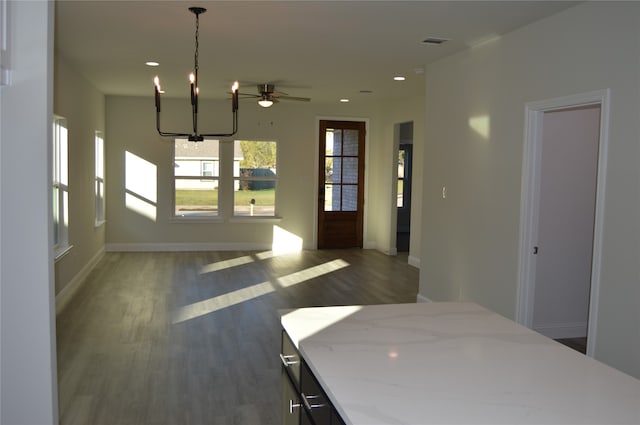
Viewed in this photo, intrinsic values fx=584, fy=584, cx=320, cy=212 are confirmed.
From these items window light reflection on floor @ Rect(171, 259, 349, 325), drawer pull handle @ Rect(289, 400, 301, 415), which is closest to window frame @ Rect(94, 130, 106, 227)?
window light reflection on floor @ Rect(171, 259, 349, 325)

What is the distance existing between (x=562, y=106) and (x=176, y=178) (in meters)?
7.05

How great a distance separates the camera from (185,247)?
32.4 ft

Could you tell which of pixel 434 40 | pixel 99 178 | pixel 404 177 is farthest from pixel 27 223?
pixel 404 177

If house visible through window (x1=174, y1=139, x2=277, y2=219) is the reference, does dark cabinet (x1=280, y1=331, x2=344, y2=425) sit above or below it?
below

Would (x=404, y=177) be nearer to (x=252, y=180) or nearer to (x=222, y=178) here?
(x=252, y=180)

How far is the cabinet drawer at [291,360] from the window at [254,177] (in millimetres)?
7868

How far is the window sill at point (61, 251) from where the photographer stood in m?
5.78

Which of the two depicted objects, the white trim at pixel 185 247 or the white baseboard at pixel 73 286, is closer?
the white baseboard at pixel 73 286

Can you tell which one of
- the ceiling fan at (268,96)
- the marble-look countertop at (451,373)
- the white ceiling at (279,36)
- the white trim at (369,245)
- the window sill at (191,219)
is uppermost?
the white ceiling at (279,36)

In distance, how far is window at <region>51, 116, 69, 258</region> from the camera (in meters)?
6.03

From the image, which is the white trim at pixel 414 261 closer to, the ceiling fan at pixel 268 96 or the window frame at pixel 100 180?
the ceiling fan at pixel 268 96

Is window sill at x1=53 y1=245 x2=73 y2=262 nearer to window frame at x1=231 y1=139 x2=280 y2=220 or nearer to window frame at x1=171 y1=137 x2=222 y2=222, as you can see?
window frame at x1=171 y1=137 x2=222 y2=222

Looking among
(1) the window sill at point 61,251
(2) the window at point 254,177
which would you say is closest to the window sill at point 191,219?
(2) the window at point 254,177

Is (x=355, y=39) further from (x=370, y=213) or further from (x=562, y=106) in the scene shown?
(x=370, y=213)
